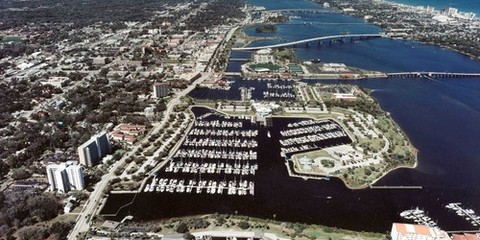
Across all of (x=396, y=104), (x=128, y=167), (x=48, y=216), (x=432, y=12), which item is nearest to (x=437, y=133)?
(x=396, y=104)

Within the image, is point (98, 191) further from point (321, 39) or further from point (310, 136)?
point (321, 39)

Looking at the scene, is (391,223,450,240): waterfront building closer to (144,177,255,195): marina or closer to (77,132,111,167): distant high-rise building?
(144,177,255,195): marina

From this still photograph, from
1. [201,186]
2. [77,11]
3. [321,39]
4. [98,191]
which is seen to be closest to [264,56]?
[321,39]

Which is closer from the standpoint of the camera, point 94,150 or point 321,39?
point 94,150

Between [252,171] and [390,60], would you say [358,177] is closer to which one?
[252,171]

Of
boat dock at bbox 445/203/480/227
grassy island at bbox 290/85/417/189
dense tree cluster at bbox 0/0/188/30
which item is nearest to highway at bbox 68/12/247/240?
grassy island at bbox 290/85/417/189

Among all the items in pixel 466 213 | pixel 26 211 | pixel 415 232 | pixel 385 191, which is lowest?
pixel 466 213

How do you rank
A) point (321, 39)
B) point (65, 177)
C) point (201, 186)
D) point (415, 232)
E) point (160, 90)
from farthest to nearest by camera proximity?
point (321, 39)
point (160, 90)
point (201, 186)
point (65, 177)
point (415, 232)
